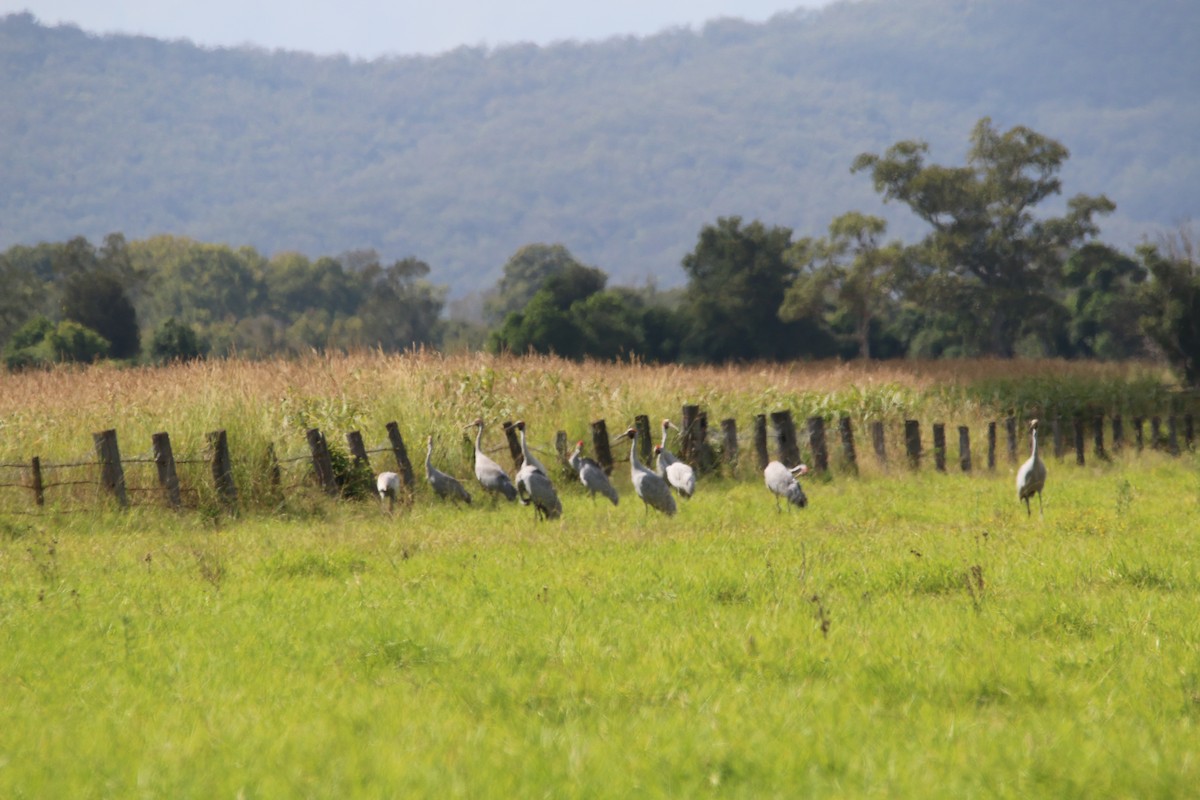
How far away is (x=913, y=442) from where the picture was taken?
2391 cm

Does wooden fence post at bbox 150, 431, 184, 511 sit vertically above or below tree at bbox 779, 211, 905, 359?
below

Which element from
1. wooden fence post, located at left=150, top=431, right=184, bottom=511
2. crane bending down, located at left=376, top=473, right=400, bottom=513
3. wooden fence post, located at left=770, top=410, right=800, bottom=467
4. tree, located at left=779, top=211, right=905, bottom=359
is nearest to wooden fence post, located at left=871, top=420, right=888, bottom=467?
wooden fence post, located at left=770, top=410, right=800, bottom=467

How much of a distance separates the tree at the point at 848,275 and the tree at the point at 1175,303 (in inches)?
741

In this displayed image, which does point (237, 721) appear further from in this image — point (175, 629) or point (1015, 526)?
point (1015, 526)

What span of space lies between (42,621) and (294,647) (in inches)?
76.6

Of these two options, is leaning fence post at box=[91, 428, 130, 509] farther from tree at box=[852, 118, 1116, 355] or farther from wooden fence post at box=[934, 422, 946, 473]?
tree at box=[852, 118, 1116, 355]

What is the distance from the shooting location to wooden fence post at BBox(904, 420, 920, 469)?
23656 millimetres

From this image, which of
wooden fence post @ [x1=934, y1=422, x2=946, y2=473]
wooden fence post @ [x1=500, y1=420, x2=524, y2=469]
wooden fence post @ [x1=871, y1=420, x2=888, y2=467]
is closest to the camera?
wooden fence post @ [x1=500, y1=420, x2=524, y2=469]

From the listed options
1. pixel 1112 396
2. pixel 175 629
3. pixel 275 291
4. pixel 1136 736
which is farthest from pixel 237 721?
pixel 275 291

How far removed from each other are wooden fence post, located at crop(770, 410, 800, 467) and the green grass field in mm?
9433

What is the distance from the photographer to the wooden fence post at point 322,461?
1562 centimetres

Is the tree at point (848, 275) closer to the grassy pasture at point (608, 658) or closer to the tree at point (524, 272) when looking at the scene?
the grassy pasture at point (608, 658)

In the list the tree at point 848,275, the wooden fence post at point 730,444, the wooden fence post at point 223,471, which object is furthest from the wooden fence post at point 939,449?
the tree at point 848,275

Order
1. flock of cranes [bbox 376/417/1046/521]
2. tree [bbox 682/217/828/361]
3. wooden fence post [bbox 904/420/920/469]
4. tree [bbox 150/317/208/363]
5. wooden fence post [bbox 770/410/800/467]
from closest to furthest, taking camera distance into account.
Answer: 1. flock of cranes [bbox 376/417/1046/521]
2. wooden fence post [bbox 770/410/800/467]
3. wooden fence post [bbox 904/420/920/469]
4. tree [bbox 150/317/208/363]
5. tree [bbox 682/217/828/361]
